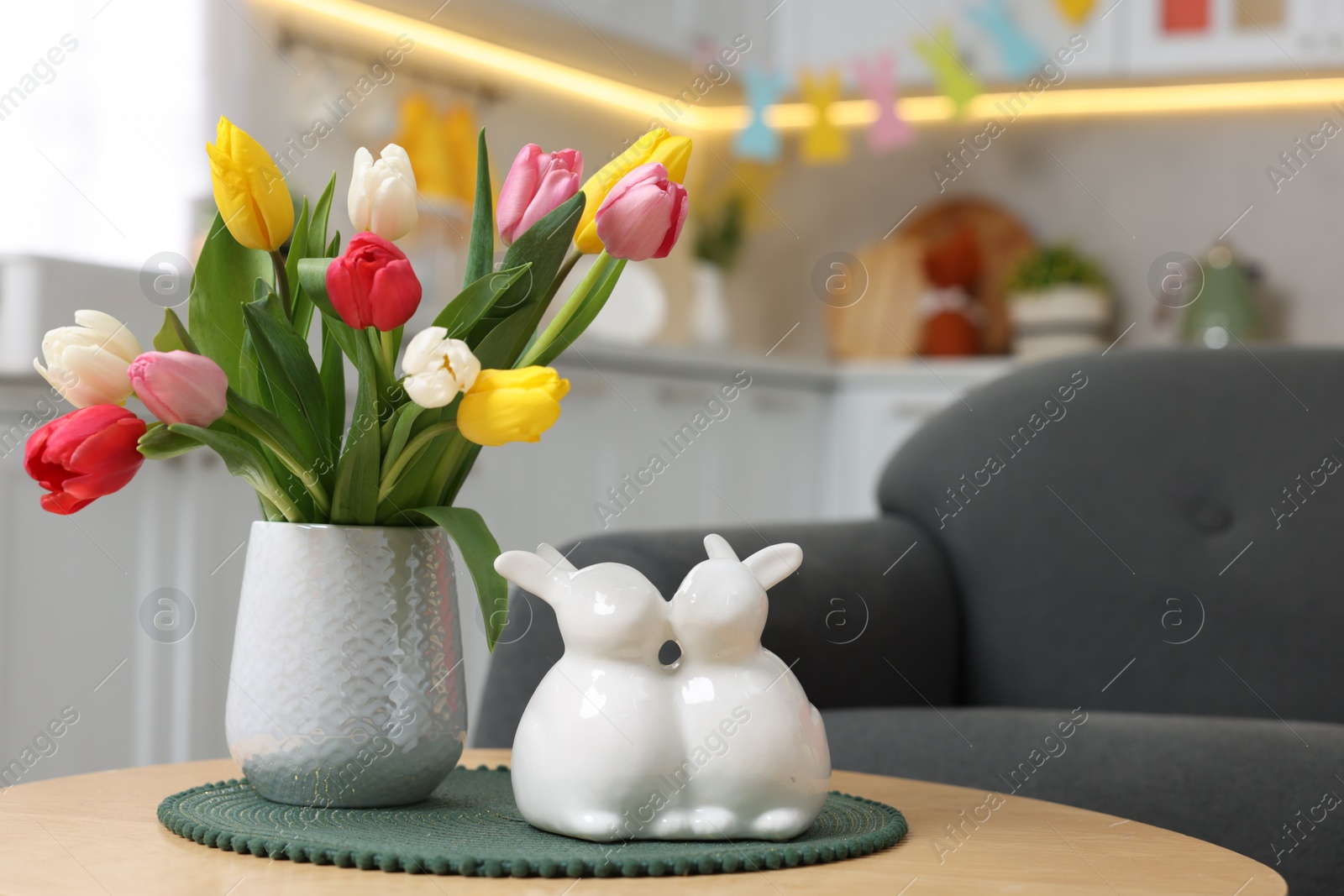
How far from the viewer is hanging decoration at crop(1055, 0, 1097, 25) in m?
3.40

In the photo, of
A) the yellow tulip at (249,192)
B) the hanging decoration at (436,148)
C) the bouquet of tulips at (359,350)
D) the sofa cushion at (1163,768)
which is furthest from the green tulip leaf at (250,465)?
the hanging decoration at (436,148)

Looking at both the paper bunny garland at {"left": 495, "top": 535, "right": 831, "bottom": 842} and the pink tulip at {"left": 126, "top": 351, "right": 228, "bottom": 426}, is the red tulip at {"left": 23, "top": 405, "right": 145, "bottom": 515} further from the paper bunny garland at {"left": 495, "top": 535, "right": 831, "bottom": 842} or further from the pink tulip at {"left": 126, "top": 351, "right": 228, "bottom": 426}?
the paper bunny garland at {"left": 495, "top": 535, "right": 831, "bottom": 842}

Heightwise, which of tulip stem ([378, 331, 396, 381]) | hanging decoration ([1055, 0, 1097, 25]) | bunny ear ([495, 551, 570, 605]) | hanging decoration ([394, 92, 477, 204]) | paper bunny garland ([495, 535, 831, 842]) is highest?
hanging decoration ([1055, 0, 1097, 25])

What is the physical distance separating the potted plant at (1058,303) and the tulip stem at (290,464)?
2947 millimetres

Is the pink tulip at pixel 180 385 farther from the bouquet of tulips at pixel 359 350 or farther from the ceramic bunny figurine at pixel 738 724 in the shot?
the ceramic bunny figurine at pixel 738 724

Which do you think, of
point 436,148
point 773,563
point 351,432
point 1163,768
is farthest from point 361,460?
point 436,148

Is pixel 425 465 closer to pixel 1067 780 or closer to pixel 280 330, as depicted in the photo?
pixel 280 330

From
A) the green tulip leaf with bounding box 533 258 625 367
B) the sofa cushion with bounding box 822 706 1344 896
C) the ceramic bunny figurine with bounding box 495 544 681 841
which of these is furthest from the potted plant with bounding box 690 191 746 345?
the ceramic bunny figurine with bounding box 495 544 681 841

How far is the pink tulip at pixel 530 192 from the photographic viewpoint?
766mm

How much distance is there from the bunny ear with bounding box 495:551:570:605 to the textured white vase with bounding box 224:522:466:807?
0.07 m

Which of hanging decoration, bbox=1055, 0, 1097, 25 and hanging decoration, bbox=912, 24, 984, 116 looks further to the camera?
hanging decoration, bbox=912, 24, 984, 116

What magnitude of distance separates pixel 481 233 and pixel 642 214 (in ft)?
0.42

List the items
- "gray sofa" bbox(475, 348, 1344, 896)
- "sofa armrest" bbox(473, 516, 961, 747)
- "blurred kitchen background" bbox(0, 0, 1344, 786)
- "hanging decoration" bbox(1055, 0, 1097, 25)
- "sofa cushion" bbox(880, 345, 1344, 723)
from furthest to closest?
"hanging decoration" bbox(1055, 0, 1097, 25), "blurred kitchen background" bbox(0, 0, 1344, 786), "sofa cushion" bbox(880, 345, 1344, 723), "gray sofa" bbox(475, 348, 1344, 896), "sofa armrest" bbox(473, 516, 961, 747)

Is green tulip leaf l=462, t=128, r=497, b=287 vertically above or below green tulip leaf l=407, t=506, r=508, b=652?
above
